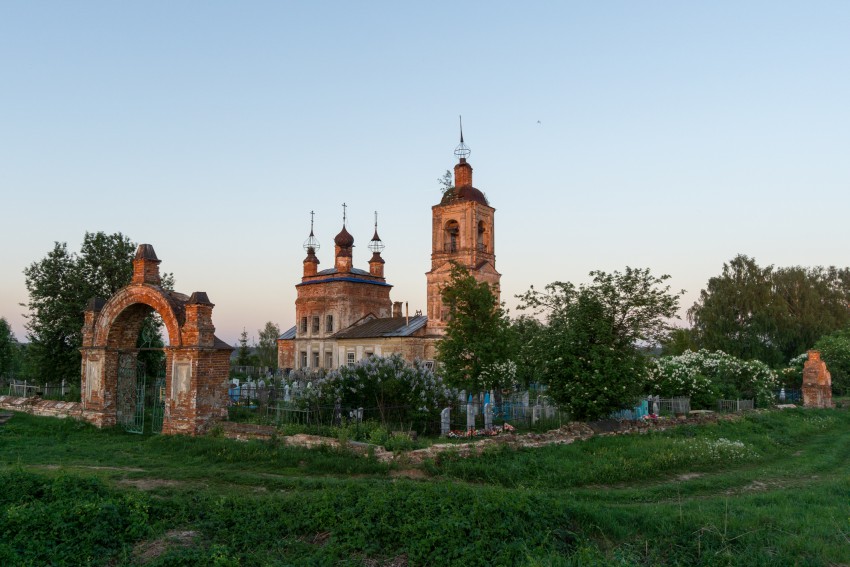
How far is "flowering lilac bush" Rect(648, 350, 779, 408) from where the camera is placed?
22.1 meters

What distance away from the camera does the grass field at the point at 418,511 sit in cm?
743

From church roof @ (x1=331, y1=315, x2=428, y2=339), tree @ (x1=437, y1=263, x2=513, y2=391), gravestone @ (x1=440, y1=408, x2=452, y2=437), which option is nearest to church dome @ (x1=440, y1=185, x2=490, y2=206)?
church roof @ (x1=331, y1=315, x2=428, y2=339)

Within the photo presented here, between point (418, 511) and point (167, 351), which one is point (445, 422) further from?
point (167, 351)

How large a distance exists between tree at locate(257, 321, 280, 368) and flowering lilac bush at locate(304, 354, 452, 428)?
151ft

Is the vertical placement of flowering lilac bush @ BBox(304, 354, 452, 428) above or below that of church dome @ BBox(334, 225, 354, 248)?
below

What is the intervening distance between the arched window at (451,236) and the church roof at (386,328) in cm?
534

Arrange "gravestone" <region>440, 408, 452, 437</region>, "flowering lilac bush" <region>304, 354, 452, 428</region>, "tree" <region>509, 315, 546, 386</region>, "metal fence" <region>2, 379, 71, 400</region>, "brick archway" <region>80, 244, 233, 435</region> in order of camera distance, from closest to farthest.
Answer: "gravestone" <region>440, 408, 452, 437</region> → "brick archway" <region>80, 244, 233, 435</region> → "flowering lilac bush" <region>304, 354, 452, 428</region> → "tree" <region>509, 315, 546, 386</region> → "metal fence" <region>2, 379, 71, 400</region>

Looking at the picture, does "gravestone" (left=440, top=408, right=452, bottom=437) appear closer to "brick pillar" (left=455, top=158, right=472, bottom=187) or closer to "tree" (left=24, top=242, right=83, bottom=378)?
"tree" (left=24, top=242, right=83, bottom=378)

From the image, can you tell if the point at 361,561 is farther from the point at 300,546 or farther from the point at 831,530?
the point at 831,530

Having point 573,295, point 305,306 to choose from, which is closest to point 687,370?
point 573,295

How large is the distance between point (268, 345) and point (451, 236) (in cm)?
3913

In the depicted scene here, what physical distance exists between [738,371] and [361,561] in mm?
22489

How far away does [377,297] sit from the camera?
4853cm

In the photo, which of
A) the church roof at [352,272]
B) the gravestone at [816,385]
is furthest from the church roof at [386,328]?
the gravestone at [816,385]
